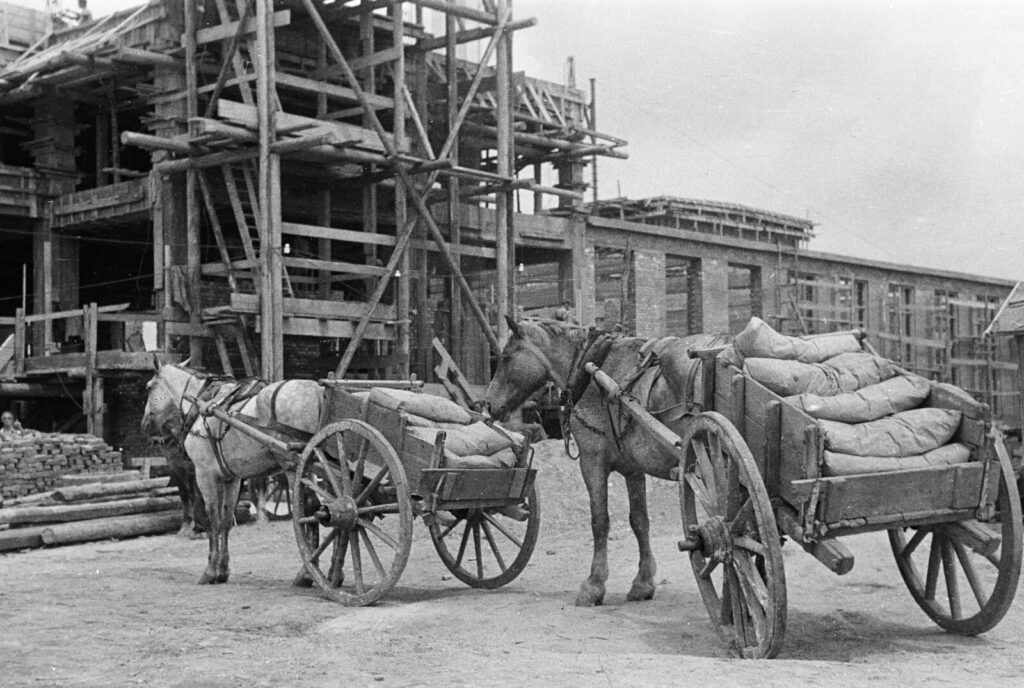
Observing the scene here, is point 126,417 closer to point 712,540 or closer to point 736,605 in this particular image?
point 712,540

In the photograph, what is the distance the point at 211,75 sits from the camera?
19719 mm

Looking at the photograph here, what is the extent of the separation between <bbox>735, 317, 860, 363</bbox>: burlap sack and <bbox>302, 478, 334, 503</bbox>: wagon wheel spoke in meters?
3.67

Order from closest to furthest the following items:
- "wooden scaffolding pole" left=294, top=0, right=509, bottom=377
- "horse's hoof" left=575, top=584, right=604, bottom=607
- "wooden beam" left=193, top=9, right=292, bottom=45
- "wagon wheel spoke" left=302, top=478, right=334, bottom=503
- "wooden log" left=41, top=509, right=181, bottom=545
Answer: "horse's hoof" left=575, top=584, right=604, bottom=607, "wagon wheel spoke" left=302, top=478, right=334, bottom=503, "wooden log" left=41, top=509, right=181, bottom=545, "wooden beam" left=193, top=9, right=292, bottom=45, "wooden scaffolding pole" left=294, top=0, right=509, bottom=377

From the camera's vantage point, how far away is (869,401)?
23.3 feet

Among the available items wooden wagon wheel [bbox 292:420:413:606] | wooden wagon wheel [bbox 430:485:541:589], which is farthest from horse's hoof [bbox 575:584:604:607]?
wooden wagon wheel [bbox 292:420:413:606]

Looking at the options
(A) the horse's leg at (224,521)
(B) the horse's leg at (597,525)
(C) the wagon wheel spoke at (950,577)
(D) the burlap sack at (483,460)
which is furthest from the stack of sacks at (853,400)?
(A) the horse's leg at (224,521)

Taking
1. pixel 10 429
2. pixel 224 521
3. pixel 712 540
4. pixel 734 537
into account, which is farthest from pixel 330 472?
pixel 10 429

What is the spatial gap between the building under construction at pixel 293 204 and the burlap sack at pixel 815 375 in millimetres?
9764

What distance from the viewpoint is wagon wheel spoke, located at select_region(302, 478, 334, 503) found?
9383 millimetres

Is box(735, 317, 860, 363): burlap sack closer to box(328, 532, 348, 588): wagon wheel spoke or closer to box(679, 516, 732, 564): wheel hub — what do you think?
box(679, 516, 732, 564): wheel hub

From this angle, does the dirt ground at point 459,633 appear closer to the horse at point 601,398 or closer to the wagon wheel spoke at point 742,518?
the horse at point 601,398

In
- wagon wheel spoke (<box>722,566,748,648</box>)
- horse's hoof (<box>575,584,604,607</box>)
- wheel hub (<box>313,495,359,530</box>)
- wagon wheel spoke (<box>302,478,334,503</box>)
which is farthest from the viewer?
wagon wheel spoke (<box>302,478,334,503</box>)

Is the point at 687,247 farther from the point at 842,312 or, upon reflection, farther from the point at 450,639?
the point at 450,639

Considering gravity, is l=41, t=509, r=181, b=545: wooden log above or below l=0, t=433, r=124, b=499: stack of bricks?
below
